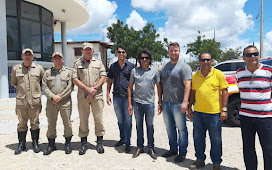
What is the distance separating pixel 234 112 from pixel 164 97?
2729mm

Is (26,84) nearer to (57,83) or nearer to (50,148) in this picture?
(57,83)

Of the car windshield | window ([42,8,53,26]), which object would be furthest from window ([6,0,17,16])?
the car windshield

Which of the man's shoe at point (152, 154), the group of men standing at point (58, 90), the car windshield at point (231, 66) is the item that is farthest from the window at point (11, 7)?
the car windshield at point (231, 66)

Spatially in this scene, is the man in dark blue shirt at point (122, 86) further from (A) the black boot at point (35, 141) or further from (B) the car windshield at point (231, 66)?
(B) the car windshield at point (231, 66)

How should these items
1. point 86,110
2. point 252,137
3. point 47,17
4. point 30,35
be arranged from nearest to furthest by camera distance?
point 252,137 → point 86,110 → point 30,35 → point 47,17

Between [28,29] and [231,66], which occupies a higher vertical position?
[28,29]

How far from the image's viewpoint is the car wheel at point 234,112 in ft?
16.8

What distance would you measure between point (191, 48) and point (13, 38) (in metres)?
27.8

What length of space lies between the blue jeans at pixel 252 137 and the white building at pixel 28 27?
25.4ft

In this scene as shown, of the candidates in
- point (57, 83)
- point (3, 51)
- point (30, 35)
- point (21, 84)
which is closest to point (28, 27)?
point (30, 35)

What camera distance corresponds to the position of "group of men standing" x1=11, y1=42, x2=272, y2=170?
2.58 metres

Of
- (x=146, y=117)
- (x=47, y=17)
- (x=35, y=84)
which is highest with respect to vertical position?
(x=47, y=17)

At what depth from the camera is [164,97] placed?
3.41 meters

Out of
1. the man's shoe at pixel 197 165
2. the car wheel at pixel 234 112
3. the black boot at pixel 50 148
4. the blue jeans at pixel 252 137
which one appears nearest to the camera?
the blue jeans at pixel 252 137
